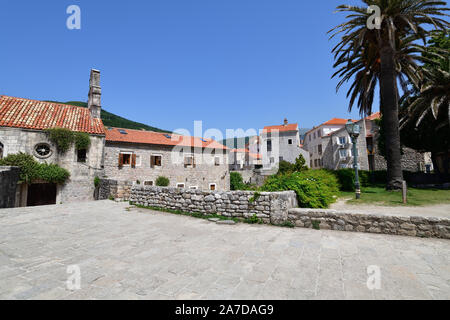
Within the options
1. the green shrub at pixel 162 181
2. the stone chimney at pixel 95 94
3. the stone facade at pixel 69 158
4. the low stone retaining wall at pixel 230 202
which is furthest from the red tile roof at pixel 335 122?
the stone facade at pixel 69 158

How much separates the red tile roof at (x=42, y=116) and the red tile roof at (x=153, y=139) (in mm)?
3382

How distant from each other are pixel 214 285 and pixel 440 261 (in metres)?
4.10

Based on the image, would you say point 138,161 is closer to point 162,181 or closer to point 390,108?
point 162,181

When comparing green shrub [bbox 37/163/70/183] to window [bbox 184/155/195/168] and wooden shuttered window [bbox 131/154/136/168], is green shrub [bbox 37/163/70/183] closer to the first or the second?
wooden shuttered window [bbox 131/154/136/168]

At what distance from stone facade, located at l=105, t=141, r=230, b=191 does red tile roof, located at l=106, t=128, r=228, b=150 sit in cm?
51

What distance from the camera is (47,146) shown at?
15.4 meters

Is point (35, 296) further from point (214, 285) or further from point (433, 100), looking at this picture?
point (433, 100)

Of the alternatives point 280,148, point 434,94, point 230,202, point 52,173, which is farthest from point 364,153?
point 52,173

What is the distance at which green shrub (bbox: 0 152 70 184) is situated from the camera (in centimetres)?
1380

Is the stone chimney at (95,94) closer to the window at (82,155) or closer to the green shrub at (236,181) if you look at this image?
the window at (82,155)

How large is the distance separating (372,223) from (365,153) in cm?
3270
